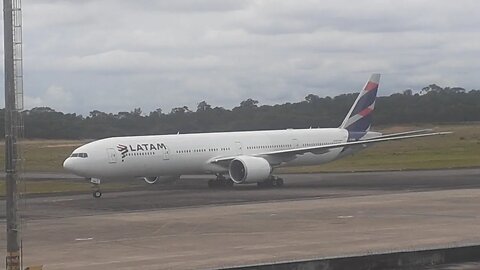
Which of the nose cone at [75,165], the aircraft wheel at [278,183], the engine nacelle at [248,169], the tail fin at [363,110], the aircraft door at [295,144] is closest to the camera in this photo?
the nose cone at [75,165]

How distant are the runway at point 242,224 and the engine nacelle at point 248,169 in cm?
151

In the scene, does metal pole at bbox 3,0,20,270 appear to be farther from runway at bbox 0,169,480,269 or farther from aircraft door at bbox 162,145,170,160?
aircraft door at bbox 162,145,170,160

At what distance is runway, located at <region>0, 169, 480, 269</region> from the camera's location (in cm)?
2012

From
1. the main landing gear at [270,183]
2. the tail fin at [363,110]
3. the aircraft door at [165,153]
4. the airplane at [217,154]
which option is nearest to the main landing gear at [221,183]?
the airplane at [217,154]

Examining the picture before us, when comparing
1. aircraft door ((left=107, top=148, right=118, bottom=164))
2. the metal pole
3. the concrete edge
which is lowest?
the concrete edge

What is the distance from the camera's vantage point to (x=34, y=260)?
20.1m

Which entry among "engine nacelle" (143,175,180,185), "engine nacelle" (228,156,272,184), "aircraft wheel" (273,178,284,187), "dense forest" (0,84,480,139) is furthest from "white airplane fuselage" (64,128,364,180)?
"dense forest" (0,84,480,139)

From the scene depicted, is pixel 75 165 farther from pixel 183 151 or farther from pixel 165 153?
pixel 183 151

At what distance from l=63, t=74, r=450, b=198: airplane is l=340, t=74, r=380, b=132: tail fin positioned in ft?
0.27

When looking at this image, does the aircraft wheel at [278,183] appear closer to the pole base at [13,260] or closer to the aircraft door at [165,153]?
the aircraft door at [165,153]

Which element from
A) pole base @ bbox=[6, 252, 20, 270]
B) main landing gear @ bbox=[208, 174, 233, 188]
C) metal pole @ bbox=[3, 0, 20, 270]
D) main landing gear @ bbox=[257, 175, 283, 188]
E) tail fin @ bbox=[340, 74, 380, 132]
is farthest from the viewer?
tail fin @ bbox=[340, 74, 380, 132]

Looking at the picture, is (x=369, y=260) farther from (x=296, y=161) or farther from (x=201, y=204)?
(x=296, y=161)

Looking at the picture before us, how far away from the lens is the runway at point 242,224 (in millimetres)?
20125

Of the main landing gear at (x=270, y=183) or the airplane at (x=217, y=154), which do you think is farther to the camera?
the main landing gear at (x=270, y=183)
